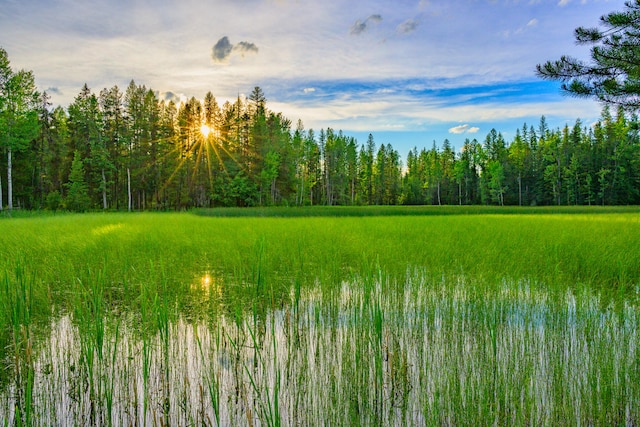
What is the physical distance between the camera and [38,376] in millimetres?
3697

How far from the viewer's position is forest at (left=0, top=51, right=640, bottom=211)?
4406 cm

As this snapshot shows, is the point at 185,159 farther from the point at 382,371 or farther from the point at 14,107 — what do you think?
the point at 382,371

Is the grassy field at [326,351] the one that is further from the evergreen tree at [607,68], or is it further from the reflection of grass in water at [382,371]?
the evergreen tree at [607,68]

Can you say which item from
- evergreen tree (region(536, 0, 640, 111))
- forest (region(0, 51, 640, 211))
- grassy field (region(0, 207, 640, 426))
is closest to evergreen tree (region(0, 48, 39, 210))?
forest (region(0, 51, 640, 211))

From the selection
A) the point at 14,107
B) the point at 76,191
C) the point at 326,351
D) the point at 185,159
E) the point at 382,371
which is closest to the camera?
the point at 382,371

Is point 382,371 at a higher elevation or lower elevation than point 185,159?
lower

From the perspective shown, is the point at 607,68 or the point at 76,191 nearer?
the point at 607,68

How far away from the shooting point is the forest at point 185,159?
44062 mm

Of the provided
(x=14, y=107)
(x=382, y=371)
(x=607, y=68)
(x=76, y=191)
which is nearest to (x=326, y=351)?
(x=382, y=371)

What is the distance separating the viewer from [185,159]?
52.9 m

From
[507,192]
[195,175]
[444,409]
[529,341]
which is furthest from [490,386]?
[507,192]

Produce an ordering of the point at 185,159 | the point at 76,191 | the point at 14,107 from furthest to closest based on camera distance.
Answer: the point at 185,159 → the point at 76,191 → the point at 14,107

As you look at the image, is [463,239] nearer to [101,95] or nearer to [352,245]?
[352,245]

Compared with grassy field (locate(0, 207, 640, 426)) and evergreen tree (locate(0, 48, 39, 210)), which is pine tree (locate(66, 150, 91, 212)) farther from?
grassy field (locate(0, 207, 640, 426))
